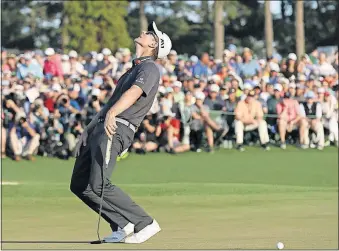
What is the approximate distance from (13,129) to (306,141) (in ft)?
21.8

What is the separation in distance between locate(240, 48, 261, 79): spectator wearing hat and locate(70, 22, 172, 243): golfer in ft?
56.3

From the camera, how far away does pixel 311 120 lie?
23.4 metres

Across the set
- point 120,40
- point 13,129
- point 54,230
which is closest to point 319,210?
point 54,230

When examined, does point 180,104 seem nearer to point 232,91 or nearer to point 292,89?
point 232,91

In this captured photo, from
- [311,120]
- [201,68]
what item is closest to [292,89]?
[311,120]

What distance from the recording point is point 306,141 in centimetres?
2327

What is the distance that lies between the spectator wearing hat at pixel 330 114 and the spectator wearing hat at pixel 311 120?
25cm

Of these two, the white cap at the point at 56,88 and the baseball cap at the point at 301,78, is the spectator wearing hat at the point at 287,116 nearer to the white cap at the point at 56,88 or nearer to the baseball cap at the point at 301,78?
the baseball cap at the point at 301,78

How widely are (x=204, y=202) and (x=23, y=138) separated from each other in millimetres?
8229

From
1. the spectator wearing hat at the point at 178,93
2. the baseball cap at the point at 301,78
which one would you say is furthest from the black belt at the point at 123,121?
the baseball cap at the point at 301,78

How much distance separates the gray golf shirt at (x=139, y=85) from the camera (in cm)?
820

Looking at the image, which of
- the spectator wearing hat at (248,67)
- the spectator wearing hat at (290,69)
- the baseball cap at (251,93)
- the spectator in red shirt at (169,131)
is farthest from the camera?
the spectator wearing hat at (290,69)

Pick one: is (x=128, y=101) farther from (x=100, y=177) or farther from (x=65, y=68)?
(x=65, y=68)

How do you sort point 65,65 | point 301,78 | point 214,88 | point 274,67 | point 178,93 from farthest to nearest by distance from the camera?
point 274,67 → point 301,78 → point 65,65 → point 214,88 → point 178,93
